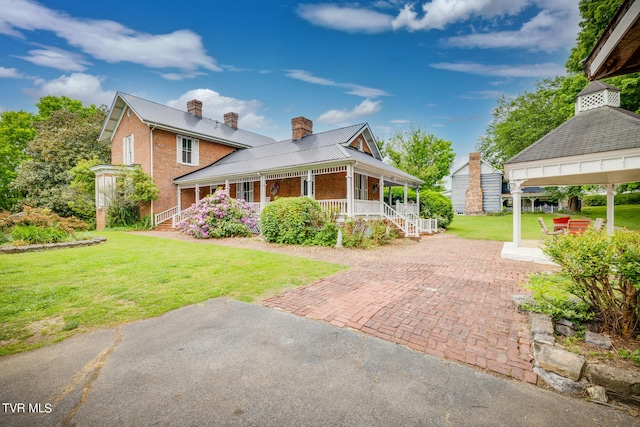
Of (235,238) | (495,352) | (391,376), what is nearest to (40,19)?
(235,238)

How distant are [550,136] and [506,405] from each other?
10082 mm

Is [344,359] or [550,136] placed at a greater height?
[550,136]

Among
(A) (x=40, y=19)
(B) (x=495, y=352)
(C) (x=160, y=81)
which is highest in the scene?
(C) (x=160, y=81)

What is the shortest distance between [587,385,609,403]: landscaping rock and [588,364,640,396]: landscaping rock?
0.04 m

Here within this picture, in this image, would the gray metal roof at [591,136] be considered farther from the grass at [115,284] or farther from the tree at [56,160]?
the tree at [56,160]

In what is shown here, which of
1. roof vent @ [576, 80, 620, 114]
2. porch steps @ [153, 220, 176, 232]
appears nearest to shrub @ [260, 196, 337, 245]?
roof vent @ [576, 80, 620, 114]

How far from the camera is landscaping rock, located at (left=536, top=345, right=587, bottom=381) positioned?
95.7 inches

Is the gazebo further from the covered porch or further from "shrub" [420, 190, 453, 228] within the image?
"shrub" [420, 190, 453, 228]

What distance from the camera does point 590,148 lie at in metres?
7.56

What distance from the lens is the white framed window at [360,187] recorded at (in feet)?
58.0

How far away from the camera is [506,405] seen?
2.20 metres

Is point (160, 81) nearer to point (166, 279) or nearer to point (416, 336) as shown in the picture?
point (166, 279)

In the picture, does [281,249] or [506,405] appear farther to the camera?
[281,249]

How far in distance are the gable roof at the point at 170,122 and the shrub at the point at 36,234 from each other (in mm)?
10272
